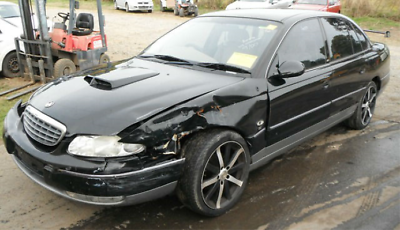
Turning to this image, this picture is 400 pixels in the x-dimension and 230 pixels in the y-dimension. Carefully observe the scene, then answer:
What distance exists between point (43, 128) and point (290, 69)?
219cm

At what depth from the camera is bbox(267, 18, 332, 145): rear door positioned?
3.42 meters

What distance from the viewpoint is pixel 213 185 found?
118 inches

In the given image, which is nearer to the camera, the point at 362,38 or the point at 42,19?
the point at 362,38

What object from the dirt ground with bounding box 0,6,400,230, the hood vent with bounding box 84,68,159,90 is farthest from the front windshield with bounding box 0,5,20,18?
the hood vent with bounding box 84,68,159,90

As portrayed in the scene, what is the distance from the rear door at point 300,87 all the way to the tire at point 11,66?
20.2 feet

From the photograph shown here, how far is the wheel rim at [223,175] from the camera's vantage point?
295 cm

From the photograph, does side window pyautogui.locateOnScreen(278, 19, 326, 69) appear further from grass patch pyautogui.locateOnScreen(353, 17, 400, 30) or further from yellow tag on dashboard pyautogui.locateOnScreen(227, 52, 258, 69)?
grass patch pyautogui.locateOnScreen(353, 17, 400, 30)

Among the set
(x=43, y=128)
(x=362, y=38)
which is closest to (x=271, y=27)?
(x=362, y=38)

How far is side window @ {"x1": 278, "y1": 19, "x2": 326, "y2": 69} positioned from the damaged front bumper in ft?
5.48

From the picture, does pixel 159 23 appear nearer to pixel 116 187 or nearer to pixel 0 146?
pixel 0 146

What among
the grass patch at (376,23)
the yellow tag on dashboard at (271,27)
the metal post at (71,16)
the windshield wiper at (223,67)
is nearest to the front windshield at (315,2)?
the grass patch at (376,23)

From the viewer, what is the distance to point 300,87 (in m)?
3.62

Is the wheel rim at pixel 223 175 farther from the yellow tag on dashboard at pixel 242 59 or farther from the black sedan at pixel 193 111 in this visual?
the yellow tag on dashboard at pixel 242 59

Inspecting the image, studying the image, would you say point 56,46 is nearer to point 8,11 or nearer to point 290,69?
point 8,11
